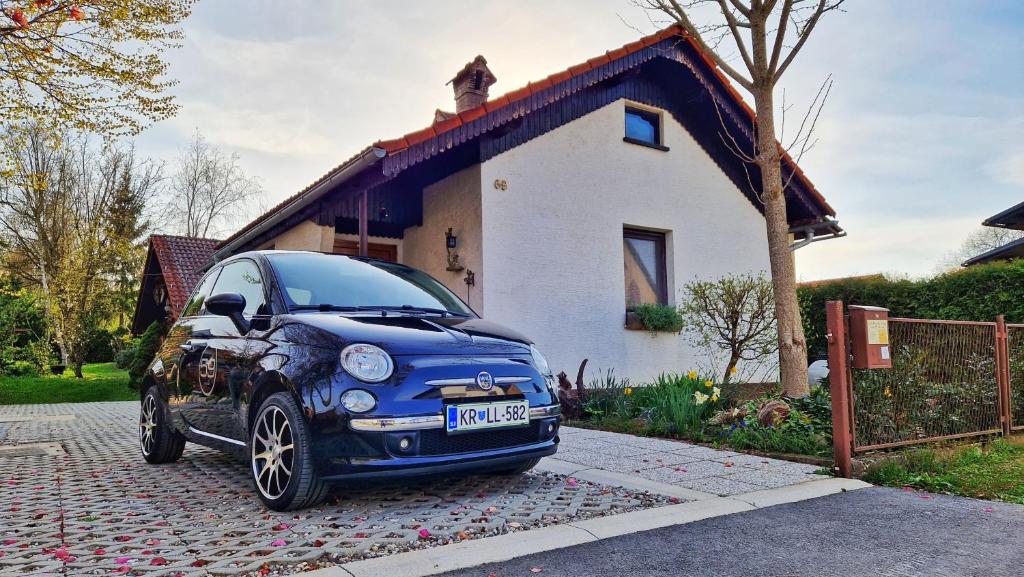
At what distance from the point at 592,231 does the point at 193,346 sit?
6659 millimetres

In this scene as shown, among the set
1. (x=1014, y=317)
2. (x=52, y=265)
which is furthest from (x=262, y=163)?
(x=1014, y=317)

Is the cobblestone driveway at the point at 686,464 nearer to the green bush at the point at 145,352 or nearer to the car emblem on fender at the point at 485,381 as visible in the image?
the car emblem on fender at the point at 485,381

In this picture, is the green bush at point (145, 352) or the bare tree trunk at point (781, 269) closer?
the bare tree trunk at point (781, 269)

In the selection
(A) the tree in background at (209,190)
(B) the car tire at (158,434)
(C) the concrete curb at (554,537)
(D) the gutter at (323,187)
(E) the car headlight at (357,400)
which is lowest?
(C) the concrete curb at (554,537)

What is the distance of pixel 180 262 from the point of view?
1658 cm

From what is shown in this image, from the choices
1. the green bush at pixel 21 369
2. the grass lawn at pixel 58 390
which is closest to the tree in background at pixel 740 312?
the grass lawn at pixel 58 390

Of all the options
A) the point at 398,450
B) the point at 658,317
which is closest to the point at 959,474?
the point at 398,450

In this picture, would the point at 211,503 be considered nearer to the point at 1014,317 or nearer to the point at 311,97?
the point at 311,97

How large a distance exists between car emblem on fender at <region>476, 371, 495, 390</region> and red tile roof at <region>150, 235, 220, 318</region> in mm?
13153

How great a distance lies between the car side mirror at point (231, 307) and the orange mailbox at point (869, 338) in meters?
3.99

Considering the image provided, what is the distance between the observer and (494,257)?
8.99 metres

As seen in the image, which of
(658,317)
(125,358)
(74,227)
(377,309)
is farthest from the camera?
(125,358)

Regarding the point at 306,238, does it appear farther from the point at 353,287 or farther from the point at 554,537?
the point at 554,537

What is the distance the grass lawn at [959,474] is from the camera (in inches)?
156
